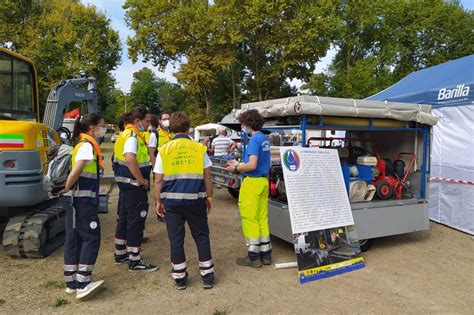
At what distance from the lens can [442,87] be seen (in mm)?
8109

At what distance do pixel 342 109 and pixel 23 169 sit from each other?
429 cm

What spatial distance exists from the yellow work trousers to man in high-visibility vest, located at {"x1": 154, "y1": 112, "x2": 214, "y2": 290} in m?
0.77

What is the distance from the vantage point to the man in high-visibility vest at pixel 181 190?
4172 mm

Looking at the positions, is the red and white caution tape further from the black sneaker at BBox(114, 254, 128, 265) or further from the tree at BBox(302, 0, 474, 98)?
the tree at BBox(302, 0, 474, 98)

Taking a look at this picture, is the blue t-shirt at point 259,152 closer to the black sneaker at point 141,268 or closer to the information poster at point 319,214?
the information poster at point 319,214

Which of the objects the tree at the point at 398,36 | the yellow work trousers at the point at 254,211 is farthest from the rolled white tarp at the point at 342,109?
the tree at the point at 398,36

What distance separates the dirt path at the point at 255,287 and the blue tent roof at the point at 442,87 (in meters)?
3.14

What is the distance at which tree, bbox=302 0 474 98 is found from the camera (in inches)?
1268

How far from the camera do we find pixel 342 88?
2823cm

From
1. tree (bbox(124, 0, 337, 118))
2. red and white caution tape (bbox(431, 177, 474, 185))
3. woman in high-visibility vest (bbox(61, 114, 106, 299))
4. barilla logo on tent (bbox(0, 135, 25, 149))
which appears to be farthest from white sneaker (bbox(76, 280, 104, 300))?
tree (bbox(124, 0, 337, 118))

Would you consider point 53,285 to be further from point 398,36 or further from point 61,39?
point 398,36

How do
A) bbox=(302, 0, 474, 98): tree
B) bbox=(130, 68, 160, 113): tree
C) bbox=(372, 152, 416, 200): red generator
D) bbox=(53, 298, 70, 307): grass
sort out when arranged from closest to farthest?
bbox=(53, 298, 70, 307): grass → bbox=(372, 152, 416, 200): red generator → bbox=(302, 0, 474, 98): tree → bbox=(130, 68, 160, 113): tree

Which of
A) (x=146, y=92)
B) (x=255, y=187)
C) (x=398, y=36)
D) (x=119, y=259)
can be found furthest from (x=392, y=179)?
(x=146, y=92)

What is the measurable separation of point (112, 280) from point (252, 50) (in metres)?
26.2
